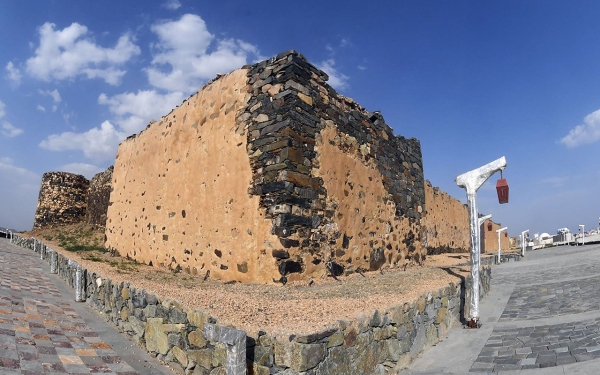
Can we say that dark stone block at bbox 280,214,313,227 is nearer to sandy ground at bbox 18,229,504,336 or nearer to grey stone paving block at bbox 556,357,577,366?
sandy ground at bbox 18,229,504,336

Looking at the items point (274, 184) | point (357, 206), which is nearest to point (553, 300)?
point (357, 206)

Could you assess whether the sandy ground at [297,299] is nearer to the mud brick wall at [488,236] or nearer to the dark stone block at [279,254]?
the dark stone block at [279,254]

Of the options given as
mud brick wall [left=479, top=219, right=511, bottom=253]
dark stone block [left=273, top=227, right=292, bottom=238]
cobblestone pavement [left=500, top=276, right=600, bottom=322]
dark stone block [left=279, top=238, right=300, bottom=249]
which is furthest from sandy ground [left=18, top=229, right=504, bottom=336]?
mud brick wall [left=479, top=219, right=511, bottom=253]

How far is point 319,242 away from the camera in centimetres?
673

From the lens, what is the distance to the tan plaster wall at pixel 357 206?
7.19 meters

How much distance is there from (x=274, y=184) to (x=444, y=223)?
13731mm

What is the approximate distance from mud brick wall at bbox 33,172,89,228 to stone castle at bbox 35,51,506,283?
16.4 metres

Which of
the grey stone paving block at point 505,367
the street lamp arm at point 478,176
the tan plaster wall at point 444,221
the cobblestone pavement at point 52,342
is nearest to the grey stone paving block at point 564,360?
the grey stone paving block at point 505,367

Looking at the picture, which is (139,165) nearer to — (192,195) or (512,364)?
(192,195)

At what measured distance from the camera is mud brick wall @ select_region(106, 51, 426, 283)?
21.0ft

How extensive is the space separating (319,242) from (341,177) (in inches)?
56.8

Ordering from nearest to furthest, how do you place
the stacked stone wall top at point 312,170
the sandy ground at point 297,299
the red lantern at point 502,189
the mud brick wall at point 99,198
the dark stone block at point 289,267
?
the sandy ground at point 297,299 < the dark stone block at point 289,267 < the stacked stone wall top at point 312,170 < the red lantern at point 502,189 < the mud brick wall at point 99,198

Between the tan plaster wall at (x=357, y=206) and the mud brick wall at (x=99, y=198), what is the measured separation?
15.2 m

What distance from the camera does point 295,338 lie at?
3.09 metres
